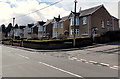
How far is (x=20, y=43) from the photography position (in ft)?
133

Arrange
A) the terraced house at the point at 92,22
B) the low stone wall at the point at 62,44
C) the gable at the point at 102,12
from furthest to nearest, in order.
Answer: the gable at the point at 102,12 → the terraced house at the point at 92,22 → the low stone wall at the point at 62,44

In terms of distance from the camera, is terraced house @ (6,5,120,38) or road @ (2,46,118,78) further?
terraced house @ (6,5,120,38)

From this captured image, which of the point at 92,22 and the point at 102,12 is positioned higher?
→ the point at 102,12

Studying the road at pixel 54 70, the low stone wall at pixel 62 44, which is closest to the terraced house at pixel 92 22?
the low stone wall at pixel 62 44

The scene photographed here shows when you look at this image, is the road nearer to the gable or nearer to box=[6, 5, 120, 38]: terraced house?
box=[6, 5, 120, 38]: terraced house

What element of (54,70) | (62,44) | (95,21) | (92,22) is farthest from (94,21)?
(54,70)

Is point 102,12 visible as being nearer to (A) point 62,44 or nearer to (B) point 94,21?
(B) point 94,21

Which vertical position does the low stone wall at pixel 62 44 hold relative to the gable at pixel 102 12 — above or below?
below

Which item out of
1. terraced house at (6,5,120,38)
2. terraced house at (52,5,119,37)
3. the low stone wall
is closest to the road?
the low stone wall

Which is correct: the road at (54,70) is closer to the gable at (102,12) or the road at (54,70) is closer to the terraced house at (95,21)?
the terraced house at (95,21)

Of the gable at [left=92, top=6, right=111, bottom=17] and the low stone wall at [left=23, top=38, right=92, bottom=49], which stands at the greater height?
the gable at [left=92, top=6, right=111, bottom=17]

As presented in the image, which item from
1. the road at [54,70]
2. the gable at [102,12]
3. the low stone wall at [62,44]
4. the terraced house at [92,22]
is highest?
the gable at [102,12]

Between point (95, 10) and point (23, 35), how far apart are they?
5688cm

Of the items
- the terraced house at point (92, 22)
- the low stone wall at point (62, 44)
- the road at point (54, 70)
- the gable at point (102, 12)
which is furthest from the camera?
the gable at point (102, 12)
